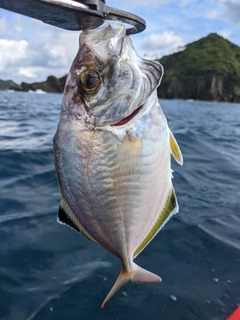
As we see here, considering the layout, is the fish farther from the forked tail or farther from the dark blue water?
the dark blue water

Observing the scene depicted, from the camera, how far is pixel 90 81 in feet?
5.51

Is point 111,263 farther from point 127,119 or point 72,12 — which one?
point 72,12

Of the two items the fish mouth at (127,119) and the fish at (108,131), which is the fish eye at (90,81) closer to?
the fish at (108,131)

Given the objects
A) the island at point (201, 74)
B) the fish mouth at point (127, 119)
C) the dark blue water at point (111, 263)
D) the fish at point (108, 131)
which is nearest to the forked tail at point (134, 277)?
the fish at point (108, 131)

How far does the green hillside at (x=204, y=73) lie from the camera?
98.2 metres

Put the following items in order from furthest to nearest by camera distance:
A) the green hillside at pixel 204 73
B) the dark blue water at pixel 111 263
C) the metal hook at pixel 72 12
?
the green hillside at pixel 204 73
the dark blue water at pixel 111 263
the metal hook at pixel 72 12

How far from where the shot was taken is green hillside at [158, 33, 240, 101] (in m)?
Result: 98.2

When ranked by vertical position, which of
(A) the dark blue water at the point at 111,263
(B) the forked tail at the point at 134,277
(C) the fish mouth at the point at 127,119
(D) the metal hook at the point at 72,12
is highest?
(D) the metal hook at the point at 72,12

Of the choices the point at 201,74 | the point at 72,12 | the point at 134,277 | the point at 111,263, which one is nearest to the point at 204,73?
the point at 201,74

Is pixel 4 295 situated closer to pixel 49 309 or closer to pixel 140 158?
pixel 49 309

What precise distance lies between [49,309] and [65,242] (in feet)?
4.20

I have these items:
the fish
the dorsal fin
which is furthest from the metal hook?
the dorsal fin

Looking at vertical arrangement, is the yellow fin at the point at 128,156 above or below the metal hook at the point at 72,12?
below

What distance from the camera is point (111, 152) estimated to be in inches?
66.2
